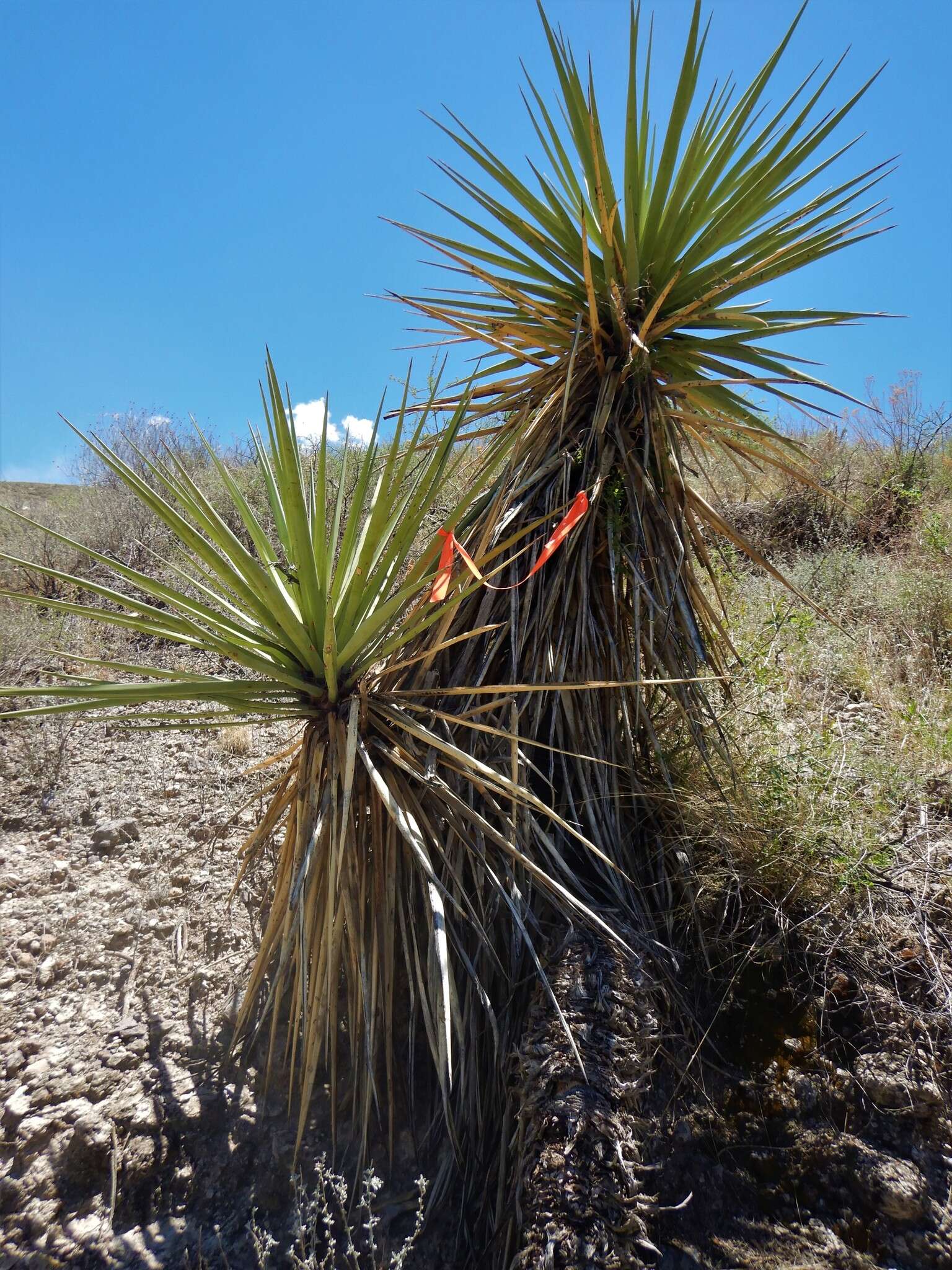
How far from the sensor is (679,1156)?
202 cm

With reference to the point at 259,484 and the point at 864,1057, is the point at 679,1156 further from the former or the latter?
the point at 259,484

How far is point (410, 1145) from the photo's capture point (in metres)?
2.20

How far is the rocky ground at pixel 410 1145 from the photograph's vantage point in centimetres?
190

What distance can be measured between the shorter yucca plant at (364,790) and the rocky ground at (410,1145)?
1.20 ft

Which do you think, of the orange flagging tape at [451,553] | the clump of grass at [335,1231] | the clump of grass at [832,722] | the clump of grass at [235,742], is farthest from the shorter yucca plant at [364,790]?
the clump of grass at [235,742]

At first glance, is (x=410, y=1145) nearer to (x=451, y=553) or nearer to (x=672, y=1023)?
A: (x=672, y=1023)

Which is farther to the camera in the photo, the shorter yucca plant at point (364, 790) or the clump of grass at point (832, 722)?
the clump of grass at point (832, 722)

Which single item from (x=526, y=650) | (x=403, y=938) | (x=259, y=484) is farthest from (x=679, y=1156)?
(x=259, y=484)

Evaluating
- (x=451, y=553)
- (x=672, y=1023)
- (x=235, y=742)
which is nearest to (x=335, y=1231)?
(x=672, y=1023)

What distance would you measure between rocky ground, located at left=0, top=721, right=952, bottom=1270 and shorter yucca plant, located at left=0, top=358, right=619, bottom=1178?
Result: 366 mm

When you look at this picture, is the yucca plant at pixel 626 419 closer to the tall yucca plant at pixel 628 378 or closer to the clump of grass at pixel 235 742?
the tall yucca plant at pixel 628 378

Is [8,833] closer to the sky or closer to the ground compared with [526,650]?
closer to the ground

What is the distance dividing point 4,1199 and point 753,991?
2.30 m

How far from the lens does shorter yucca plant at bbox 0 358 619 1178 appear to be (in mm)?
1953
